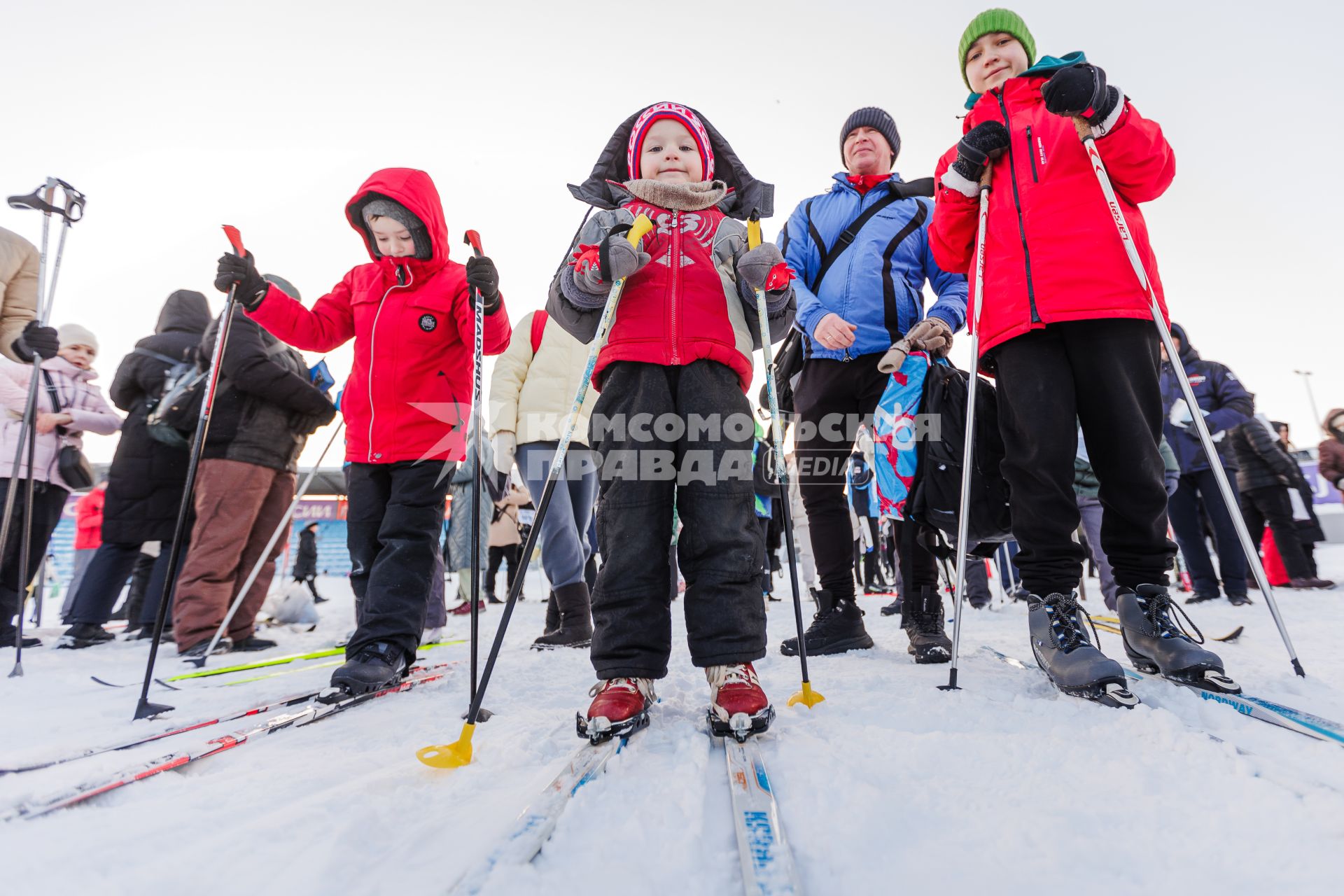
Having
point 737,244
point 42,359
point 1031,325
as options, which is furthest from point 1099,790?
point 42,359

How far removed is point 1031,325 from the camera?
1.83 metres

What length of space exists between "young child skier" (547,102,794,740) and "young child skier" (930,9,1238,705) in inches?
29.2

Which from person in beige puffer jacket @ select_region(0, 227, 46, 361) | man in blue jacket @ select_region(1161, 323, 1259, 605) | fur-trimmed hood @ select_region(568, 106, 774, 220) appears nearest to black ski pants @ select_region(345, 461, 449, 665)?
fur-trimmed hood @ select_region(568, 106, 774, 220)

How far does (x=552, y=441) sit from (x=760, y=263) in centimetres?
208

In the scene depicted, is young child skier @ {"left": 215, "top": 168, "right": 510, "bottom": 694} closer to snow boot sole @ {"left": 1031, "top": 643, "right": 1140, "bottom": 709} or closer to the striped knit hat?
the striped knit hat

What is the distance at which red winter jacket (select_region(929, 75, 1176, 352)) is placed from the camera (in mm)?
1812

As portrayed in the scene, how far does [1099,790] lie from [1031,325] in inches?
51.0

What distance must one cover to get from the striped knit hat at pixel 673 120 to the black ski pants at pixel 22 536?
377 centimetres

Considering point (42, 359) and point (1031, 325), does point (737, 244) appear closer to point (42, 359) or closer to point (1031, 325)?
point (1031, 325)

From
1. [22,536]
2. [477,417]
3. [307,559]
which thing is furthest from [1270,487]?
[307,559]

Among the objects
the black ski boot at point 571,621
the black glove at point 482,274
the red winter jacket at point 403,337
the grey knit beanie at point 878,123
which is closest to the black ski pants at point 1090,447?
the grey knit beanie at point 878,123

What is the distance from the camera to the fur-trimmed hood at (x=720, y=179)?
2.12 meters

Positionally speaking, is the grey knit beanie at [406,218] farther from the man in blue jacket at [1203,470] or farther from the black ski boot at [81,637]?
the man in blue jacket at [1203,470]

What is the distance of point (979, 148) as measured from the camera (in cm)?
202
